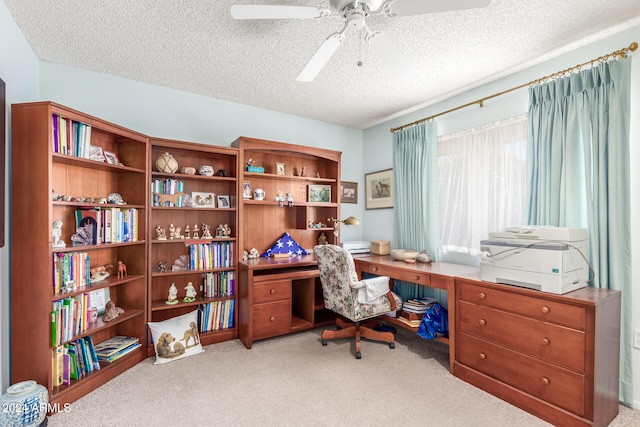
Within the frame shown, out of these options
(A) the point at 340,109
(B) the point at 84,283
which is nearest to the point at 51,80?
(B) the point at 84,283

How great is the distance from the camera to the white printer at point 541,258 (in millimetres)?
1846

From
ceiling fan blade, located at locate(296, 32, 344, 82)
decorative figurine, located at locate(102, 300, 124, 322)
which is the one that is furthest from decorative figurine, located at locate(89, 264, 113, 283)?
ceiling fan blade, located at locate(296, 32, 344, 82)

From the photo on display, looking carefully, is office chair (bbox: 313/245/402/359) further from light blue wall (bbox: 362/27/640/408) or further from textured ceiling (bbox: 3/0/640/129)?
textured ceiling (bbox: 3/0/640/129)

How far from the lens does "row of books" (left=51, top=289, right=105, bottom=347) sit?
1.93m

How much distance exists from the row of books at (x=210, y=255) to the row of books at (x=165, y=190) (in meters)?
0.43

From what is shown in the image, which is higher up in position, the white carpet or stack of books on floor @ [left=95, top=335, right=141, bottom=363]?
stack of books on floor @ [left=95, top=335, right=141, bottom=363]

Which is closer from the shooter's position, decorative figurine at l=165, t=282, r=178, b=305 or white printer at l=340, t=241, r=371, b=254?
decorative figurine at l=165, t=282, r=178, b=305

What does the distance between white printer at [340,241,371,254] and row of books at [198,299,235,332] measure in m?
1.47

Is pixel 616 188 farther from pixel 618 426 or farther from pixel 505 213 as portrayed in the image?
pixel 618 426

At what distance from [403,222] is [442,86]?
151 cm

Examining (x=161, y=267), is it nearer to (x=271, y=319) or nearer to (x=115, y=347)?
(x=115, y=347)

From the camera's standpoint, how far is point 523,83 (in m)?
2.51

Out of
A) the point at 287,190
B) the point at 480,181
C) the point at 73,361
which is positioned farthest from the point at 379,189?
the point at 73,361

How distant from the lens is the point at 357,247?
380 centimetres
